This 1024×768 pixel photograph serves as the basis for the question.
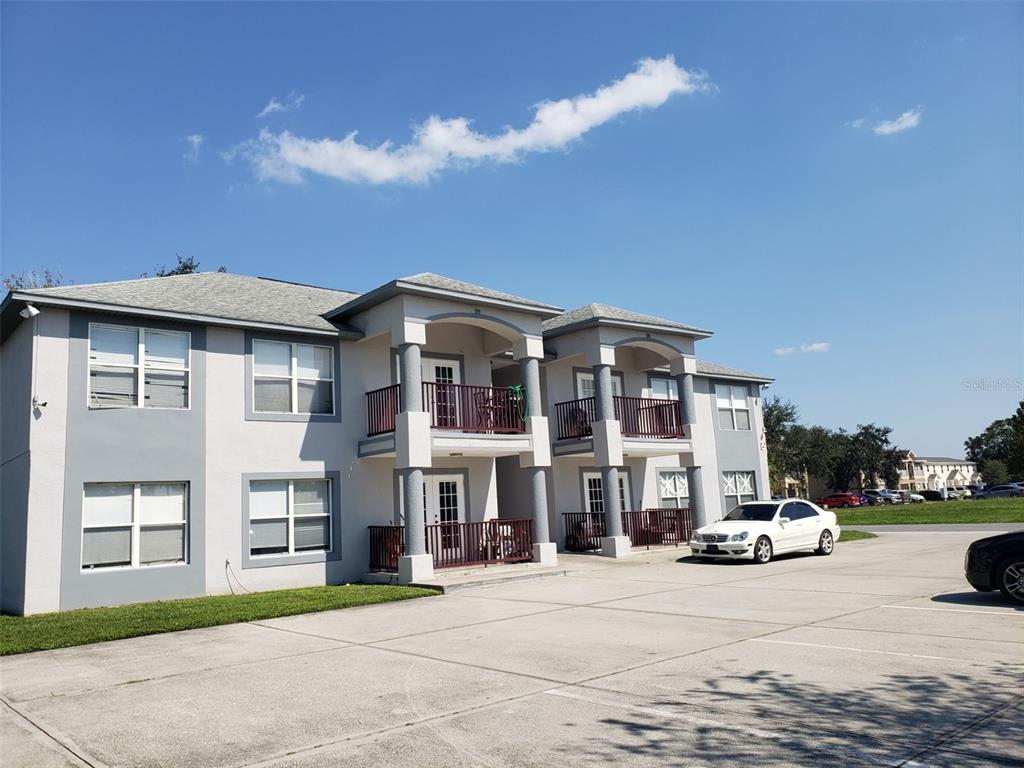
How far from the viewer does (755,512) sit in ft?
65.4

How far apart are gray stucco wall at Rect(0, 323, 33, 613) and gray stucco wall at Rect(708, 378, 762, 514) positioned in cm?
2095

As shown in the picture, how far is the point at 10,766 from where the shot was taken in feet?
18.4

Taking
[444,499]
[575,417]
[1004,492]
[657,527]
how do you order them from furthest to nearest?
[1004,492]
[657,527]
[575,417]
[444,499]

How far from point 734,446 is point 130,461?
21293 mm

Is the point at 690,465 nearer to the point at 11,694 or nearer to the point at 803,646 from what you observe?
the point at 803,646

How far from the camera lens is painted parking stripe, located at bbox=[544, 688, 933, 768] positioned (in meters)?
4.91

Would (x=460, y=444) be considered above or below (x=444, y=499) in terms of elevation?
above

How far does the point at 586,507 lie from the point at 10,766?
2026cm

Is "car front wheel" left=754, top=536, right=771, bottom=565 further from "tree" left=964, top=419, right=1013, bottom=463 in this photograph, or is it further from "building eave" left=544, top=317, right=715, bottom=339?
"tree" left=964, top=419, right=1013, bottom=463

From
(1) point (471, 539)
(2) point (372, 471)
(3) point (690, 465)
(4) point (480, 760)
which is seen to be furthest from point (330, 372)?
(4) point (480, 760)

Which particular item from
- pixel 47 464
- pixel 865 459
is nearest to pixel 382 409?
pixel 47 464

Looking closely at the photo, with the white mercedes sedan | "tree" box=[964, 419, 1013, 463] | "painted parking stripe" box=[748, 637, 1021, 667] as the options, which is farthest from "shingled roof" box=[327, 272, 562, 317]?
"tree" box=[964, 419, 1013, 463]

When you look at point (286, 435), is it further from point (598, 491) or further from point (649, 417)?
point (649, 417)

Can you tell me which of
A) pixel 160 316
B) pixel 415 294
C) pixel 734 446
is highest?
pixel 415 294
